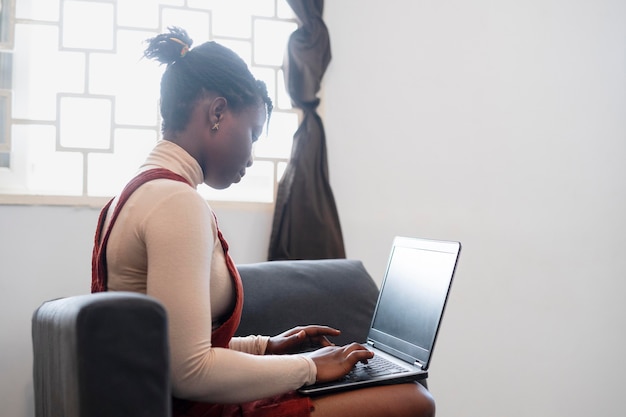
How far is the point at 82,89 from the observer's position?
7.61ft

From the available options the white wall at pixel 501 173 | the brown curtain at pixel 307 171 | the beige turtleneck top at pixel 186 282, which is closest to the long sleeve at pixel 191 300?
the beige turtleneck top at pixel 186 282

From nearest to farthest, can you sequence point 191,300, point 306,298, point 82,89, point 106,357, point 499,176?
1. point 106,357
2. point 191,300
3. point 306,298
4. point 82,89
5. point 499,176

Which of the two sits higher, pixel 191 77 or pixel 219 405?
pixel 191 77

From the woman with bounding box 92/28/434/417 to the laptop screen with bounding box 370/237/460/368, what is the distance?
139 mm

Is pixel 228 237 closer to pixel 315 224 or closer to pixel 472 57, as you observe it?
pixel 315 224

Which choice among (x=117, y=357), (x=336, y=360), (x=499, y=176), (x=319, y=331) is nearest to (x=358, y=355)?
(x=336, y=360)

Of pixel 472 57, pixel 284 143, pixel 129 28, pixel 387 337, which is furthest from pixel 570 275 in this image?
pixel 129 28

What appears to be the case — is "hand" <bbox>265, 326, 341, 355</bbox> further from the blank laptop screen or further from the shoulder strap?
the shoulder strap

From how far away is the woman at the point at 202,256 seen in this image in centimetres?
101

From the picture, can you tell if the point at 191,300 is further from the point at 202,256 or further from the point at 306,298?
the point at 306,298

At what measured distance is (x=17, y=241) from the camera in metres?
2.18

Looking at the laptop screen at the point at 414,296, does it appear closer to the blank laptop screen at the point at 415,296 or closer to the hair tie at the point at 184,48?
the blank laptop screen at the point at 415,296

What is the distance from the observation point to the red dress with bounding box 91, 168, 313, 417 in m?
1.10

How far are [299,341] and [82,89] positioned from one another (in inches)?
55.2
